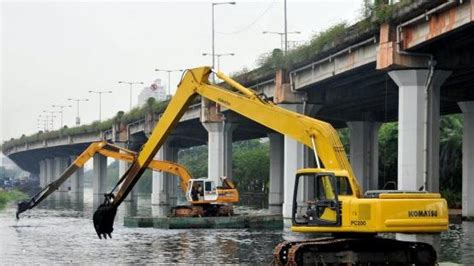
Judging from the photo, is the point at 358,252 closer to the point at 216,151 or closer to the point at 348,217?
the point at 348,217

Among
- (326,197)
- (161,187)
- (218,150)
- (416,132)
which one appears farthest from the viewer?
(161,187)

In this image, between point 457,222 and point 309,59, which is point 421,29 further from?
point 457,222

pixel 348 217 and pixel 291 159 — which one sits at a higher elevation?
pixel 291 159

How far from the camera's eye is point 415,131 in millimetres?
42719

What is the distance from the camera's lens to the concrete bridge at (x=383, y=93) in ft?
138

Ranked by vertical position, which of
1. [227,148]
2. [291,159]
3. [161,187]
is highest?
[227,148]

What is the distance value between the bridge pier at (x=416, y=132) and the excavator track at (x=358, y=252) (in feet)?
58.6

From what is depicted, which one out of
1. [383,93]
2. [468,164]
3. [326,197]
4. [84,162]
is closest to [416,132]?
[383,93]

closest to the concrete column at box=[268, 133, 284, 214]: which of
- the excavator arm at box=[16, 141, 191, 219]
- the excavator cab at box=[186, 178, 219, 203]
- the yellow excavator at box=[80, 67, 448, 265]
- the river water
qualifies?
the excavator arm at box=[16, 141, 191, 219]

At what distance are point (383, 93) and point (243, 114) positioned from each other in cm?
2984

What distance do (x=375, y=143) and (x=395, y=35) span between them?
43.8m

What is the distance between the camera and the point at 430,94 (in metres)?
43.1

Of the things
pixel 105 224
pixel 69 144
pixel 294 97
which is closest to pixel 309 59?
pixel 294 97

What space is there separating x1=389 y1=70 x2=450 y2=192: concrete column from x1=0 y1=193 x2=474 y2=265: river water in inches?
154
